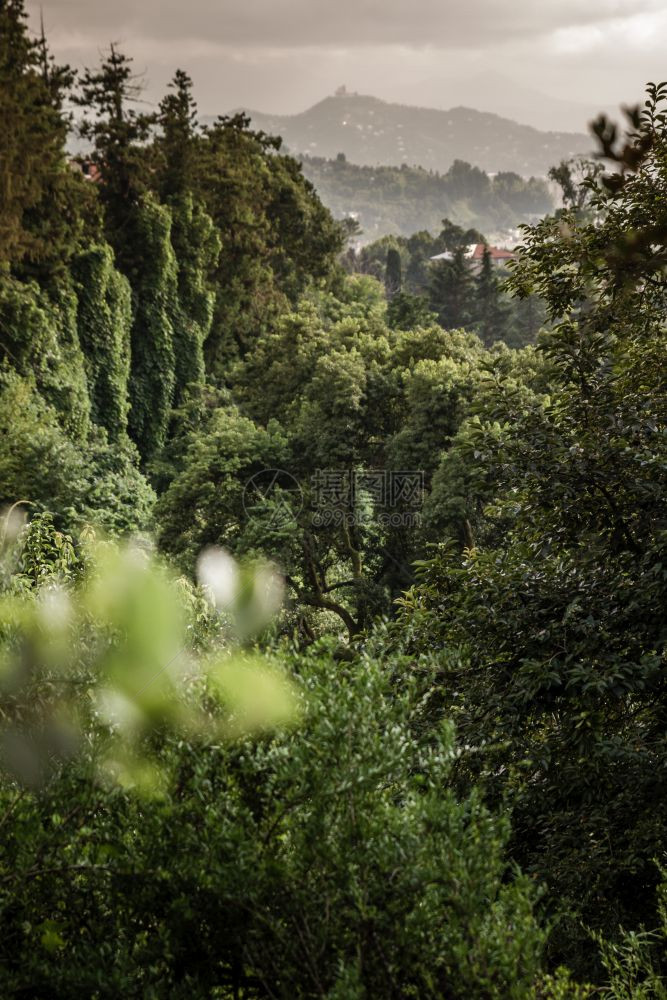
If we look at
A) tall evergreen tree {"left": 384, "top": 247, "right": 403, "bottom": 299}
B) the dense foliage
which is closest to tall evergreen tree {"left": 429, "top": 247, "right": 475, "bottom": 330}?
tall evergreen tree {"left": 384, "top": 247, "right": 403, "bottom": 299}

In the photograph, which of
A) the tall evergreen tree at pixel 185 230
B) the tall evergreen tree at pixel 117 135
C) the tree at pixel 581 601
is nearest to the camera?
the tree at pixel 581 601

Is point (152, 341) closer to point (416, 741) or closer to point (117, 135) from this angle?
point (117, 135)

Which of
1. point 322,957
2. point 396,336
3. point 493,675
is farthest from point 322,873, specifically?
point 396,336

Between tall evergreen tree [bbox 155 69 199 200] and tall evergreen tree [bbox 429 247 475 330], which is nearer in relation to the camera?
tall evergreen tree [bbox 155 69 199 200]

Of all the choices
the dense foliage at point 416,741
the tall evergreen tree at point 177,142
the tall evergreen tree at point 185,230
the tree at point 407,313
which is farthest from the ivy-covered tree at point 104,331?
the dense foliage at point 416,741

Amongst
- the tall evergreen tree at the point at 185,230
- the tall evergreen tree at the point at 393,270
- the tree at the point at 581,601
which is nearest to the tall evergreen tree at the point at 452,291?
the tall evergreen tree at the point at 393,270

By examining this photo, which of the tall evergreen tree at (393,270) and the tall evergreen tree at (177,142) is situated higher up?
the tall evergreen tree at (177,142)

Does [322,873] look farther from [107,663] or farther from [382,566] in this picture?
[382,566]

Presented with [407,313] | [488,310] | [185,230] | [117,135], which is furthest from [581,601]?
[488,310]

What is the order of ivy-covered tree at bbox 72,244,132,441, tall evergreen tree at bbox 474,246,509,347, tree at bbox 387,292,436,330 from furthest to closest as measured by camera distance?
tall evergreen tree at bbox 474,246,509,347, tree at bbox 387,292,436,330, ivy-covered tree at bbox 72,244,132,441

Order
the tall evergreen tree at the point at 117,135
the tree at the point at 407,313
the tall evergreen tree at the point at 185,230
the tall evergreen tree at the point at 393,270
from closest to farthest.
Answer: the tall evergreen tree at the point at 117,135, the tall evergreen tree at the point at 185,230, the tree at the point at 407,313, the tall evergreen tree at the point at 393,270

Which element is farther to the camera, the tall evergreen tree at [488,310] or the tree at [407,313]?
the tall evergreen tree at [488,310]

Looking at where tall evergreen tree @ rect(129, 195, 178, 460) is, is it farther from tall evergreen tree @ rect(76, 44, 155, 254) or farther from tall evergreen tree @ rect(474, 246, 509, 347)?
tall evergreen tree @ rect(474, 246, 509, 347)

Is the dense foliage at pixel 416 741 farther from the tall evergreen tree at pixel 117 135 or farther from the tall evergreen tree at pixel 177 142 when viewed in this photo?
the tall evergreen tree at pixel 177 142
